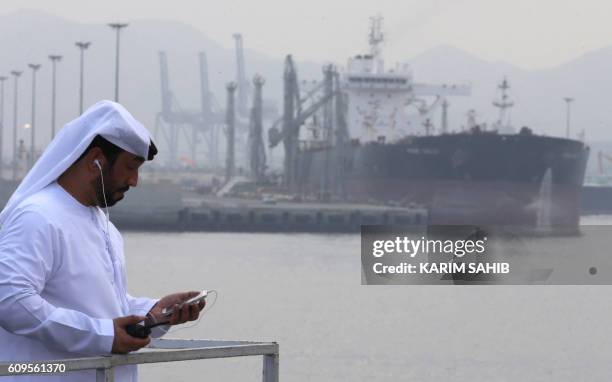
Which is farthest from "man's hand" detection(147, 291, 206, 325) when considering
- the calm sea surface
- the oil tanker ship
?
the oil tanker ship

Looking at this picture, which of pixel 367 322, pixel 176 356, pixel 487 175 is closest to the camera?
pixel 176 356

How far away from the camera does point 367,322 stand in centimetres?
2400

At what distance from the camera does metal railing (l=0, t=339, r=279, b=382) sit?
1.65 metres

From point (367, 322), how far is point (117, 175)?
22.3m

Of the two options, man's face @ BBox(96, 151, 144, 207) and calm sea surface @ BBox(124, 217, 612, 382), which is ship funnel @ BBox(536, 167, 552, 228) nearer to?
calm sea surface @ BBox(124, 217, 612, 382)

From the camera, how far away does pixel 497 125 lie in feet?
190

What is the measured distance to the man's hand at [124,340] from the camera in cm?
177

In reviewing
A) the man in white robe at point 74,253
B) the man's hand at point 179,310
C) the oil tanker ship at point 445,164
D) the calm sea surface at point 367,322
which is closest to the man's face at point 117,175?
the man in white robe at point 74,253

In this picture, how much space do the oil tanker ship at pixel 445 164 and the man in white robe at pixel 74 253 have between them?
157 feet

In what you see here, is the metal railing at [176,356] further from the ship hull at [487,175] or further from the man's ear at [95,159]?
the ship hull at [487,175]

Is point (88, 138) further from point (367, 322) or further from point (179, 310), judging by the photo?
point (367, 322)

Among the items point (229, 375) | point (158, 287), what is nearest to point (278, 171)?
point (158, 287)

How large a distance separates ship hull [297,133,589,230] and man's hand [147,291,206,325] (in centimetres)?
4987

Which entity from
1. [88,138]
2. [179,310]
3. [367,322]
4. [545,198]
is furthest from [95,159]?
[545,198]
